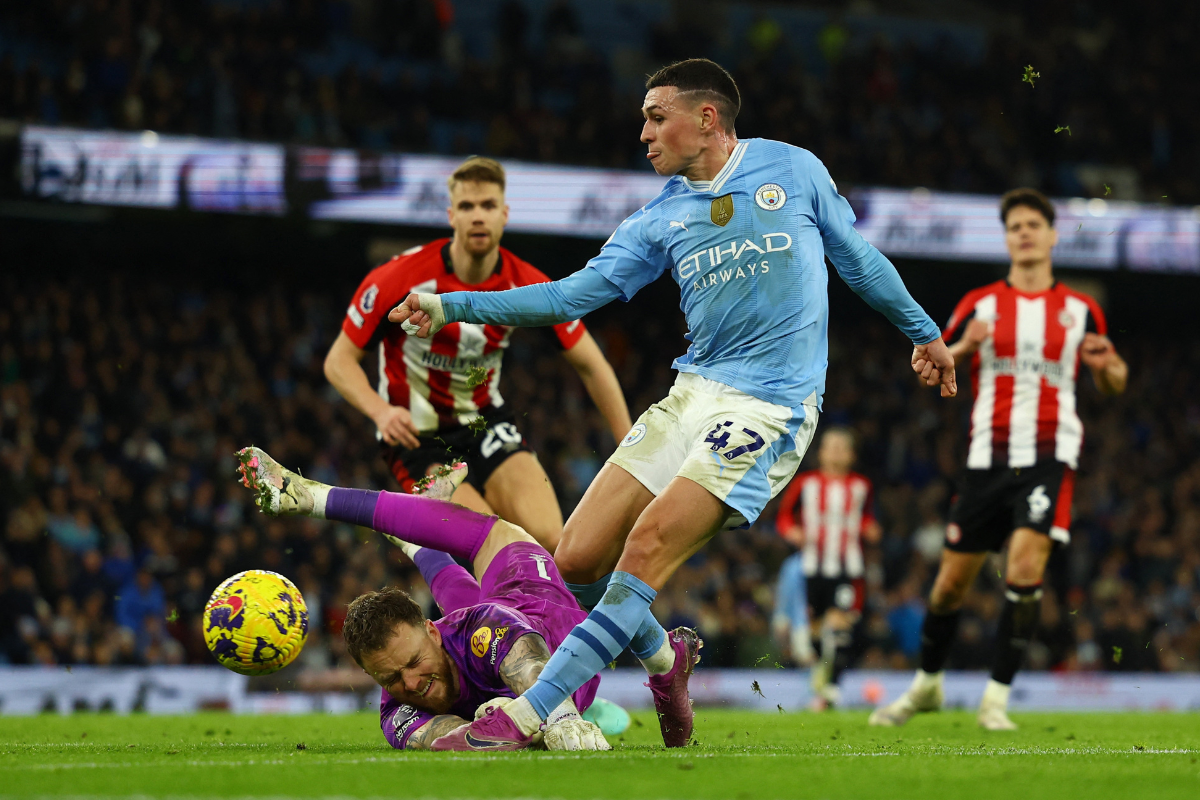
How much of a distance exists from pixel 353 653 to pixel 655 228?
1.85 meters

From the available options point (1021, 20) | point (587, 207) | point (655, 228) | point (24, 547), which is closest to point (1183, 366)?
point (1021, 20)

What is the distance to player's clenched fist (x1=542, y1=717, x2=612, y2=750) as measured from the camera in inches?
168

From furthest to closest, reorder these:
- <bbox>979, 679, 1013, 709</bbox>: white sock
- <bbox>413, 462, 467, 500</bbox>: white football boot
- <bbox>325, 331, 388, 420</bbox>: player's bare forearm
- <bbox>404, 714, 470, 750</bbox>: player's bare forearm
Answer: <bbox>979, 679, 1013, 709</bbox>: white sock → <bbox>325, 331, 388, 420</bbox>: player's bare forearm → <bbox>413, 462, 467, 500</bbox>: white football boot → <bbox>404, 714, 470, 750</bbox>: player's bare forearm

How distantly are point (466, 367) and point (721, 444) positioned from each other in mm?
2434

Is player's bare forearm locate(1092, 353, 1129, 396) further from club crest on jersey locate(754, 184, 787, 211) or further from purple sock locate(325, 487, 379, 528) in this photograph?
purple sock locate(325, 487, 379, 528)

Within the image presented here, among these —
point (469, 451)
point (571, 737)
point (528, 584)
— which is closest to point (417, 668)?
point (571, 737)

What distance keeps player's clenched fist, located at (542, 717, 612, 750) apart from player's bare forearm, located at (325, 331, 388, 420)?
230 cm

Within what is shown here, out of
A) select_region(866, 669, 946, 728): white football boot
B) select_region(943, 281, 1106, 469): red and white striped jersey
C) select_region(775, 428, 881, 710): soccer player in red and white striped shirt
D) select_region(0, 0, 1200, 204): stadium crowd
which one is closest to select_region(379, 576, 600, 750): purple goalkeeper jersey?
select_region(866, 669, 946, 728): white football boot

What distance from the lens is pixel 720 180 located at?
15.5 feet

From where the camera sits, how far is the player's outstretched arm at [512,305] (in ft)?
14.0

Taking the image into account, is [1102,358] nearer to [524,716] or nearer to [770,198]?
[770,198]

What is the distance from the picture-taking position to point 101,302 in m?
15.8

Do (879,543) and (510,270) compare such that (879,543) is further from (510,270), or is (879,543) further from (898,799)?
(898,799)

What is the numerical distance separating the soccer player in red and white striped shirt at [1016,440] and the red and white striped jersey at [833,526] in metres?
3.33
